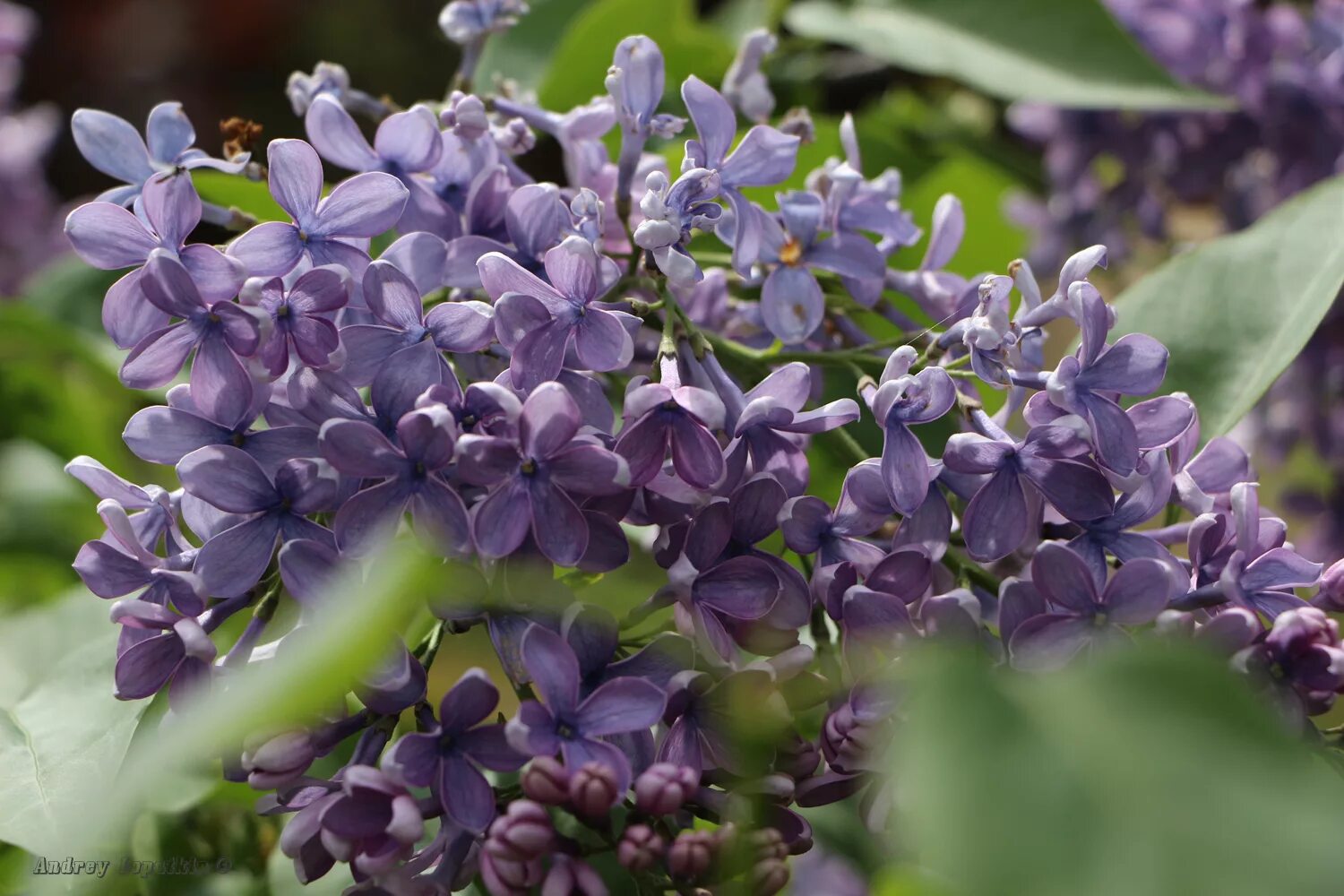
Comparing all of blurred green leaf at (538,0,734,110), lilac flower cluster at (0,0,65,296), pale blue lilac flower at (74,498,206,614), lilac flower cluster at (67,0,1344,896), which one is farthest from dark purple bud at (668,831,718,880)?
lilac flower cluster at (0,0,65,296)

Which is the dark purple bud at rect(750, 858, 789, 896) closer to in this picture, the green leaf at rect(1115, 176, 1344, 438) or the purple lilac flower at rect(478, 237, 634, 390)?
the purple lilac flower at rect(478, 237, 634, 390)

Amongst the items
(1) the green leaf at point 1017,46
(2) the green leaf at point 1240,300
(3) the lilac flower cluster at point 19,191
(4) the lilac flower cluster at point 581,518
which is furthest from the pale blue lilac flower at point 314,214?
(3) the lilac flower cluster at point 19,191

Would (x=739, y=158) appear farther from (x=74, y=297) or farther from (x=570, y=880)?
(x=74, y=297)

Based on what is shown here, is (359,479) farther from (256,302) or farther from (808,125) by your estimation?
(808,125)

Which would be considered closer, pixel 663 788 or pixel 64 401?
pixel 663 788

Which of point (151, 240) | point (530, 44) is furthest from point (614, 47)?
point (151, 240)

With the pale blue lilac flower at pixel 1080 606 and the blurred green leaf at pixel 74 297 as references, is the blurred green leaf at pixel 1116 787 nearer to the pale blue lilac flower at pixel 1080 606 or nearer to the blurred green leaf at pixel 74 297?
the pale blue lilac flower at pixel 1080 606
